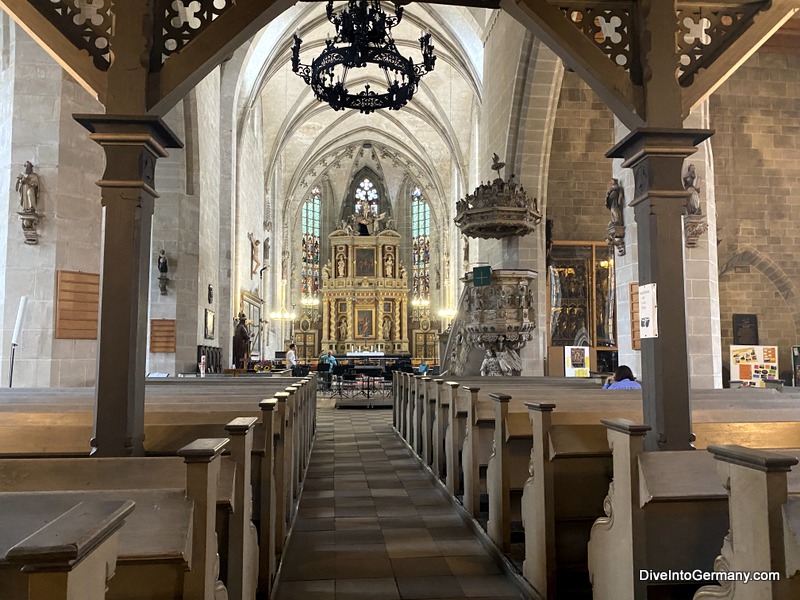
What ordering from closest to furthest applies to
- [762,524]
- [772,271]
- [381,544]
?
1. [762,524]
2. [381,544]
3. [772,271]

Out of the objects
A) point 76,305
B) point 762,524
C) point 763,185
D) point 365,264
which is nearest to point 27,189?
point 76,305

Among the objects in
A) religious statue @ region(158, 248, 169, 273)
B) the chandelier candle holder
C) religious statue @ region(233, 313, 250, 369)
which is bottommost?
religious statue @ region(233, 313, 250, 369)

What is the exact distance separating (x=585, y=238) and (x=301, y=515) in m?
10.5

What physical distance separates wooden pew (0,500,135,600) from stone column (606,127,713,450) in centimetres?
284

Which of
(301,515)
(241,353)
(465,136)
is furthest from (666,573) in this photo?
(465,136)

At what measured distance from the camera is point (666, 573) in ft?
6.98

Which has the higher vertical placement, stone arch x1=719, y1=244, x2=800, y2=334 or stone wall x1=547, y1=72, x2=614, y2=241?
stone wall x1=547, y1=72, x2=614, y2=241

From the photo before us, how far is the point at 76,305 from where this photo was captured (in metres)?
7.33

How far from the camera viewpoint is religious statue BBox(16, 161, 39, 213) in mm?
7113

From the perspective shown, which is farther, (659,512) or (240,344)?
(240,344)

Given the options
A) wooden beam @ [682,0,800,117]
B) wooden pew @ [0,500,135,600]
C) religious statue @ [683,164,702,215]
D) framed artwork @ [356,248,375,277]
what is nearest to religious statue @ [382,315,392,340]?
framed artwork @ [356,248,375,277]

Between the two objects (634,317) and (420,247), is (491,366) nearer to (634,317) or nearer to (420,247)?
(634,317)

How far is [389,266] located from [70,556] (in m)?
27.2

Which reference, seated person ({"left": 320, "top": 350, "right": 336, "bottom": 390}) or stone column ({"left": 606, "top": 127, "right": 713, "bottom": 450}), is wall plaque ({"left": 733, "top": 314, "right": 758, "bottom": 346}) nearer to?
seated person ({"left": 320, "top": 350, "right": 336, "bottom": 390})
